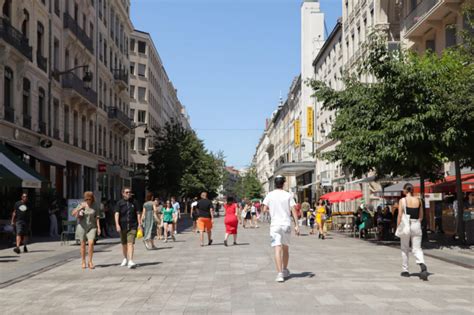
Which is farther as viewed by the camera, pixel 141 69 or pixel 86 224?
pixel 141 69

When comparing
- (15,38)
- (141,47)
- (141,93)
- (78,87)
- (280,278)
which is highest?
(141,47)

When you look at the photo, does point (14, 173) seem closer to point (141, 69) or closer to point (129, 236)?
point (129, 236)

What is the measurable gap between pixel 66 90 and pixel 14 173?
14.5m

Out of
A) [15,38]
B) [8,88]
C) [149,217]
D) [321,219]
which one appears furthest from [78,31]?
[149,217]

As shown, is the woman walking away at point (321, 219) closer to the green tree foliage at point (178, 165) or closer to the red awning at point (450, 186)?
the red awning at point (450, 186)

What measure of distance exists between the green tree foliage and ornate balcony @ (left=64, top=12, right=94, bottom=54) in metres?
15.5

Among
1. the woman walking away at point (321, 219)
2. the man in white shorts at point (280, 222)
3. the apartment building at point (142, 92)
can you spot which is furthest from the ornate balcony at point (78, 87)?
the apartment building at point (142, 92)

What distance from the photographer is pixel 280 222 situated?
10.7 m

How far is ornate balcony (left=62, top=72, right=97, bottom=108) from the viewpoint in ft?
113

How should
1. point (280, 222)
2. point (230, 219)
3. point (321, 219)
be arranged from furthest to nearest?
point (321, 219)
point (230, 219)
point (280, 222)

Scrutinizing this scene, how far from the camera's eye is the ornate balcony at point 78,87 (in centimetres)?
3441

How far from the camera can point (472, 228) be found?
61.3 feet

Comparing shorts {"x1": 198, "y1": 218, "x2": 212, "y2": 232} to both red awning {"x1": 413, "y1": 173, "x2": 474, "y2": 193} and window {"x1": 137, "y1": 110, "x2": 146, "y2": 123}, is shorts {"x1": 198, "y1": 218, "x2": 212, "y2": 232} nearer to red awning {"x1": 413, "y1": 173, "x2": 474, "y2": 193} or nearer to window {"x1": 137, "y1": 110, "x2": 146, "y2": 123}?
red awning {"x1": 413, "y1": 173, "x2": 474, "y2": 193}

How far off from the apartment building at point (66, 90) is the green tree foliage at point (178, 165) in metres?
3.13
